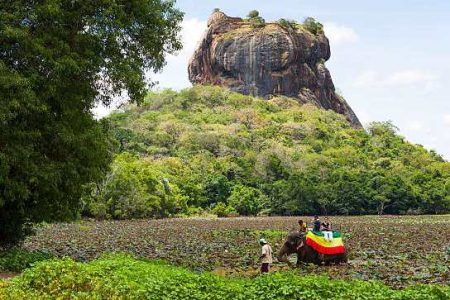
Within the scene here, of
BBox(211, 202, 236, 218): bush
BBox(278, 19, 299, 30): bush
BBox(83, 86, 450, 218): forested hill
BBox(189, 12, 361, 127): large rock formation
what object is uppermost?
BBox(278, 19, 299, 30): bush

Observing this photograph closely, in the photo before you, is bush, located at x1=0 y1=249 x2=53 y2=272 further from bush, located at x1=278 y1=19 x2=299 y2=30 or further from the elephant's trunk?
bush, located at x1=278 y1=19 x2=299 y2=30

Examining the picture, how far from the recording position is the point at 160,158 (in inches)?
3433

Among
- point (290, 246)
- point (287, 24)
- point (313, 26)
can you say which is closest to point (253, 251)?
point (290, 246)

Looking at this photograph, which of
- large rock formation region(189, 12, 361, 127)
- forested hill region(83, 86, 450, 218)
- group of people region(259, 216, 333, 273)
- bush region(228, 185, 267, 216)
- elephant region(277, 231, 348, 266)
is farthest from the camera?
large rock formation region(189, 12, 361, 127)

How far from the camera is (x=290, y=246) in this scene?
1945 cm

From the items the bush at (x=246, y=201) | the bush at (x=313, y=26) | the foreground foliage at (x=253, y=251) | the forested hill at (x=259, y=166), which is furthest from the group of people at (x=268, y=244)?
the bush at (x=313, y=26)

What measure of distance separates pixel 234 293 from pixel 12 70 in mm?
9273

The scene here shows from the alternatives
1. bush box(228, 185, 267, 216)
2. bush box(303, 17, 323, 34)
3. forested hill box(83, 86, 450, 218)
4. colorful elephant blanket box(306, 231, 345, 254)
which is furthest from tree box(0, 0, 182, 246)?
bush box(303, 17, 323, 34)

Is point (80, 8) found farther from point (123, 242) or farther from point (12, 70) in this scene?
point (123, 242)

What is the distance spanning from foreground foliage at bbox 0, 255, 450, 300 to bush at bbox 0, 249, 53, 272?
5295mm

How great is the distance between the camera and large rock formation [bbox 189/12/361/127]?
408ft

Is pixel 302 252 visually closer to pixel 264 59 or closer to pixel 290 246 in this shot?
pixel 290 246

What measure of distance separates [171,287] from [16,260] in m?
7.38

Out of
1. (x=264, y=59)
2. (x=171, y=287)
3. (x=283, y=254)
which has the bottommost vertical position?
(x=283, y=254)
